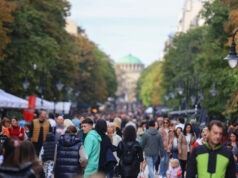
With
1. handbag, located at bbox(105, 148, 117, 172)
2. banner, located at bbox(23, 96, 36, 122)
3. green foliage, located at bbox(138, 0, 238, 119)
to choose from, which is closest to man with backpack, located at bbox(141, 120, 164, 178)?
handbag, located at bbox(105, 148, 117, 172)

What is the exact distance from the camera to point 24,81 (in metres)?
37.5

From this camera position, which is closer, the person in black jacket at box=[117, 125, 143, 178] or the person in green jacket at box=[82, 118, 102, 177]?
the person in green jacket at box=[82, 118, 102, 177]

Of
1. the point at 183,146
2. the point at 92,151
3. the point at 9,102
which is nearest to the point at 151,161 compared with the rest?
the point at 183,146

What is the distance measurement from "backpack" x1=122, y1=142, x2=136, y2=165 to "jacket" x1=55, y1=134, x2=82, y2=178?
142 cm

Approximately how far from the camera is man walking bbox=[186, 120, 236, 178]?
6.68 metres

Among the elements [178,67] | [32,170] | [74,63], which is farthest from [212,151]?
[178,67]

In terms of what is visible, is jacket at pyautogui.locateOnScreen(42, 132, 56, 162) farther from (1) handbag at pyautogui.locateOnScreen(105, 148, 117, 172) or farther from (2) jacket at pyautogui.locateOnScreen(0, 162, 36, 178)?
(2) jacket at pyautogui.locateOnScreen(0, 162, 36, 178)

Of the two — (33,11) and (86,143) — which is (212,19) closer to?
(33,11)

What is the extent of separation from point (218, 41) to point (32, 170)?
33.6 m

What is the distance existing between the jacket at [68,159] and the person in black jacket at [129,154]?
1.43 metres

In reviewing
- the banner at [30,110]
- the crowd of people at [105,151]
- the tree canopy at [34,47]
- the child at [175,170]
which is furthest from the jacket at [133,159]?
the banner at [30,110]

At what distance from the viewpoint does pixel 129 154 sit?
35.9ft

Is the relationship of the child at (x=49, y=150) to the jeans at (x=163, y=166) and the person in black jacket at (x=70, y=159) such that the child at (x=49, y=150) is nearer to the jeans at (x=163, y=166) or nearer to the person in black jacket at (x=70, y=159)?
the person in black jacket at (x=70, y=159)

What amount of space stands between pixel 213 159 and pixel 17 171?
2254mm
